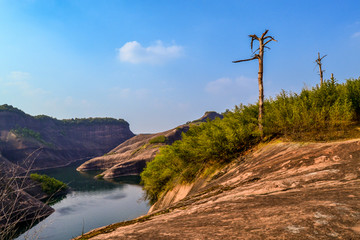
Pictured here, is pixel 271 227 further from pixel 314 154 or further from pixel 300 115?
pixel 300 115

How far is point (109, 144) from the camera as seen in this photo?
15188 centimetres

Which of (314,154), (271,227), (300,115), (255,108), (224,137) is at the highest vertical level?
(255,108)

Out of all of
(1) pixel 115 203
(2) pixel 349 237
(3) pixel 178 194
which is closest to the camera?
(2) pixel 349 237

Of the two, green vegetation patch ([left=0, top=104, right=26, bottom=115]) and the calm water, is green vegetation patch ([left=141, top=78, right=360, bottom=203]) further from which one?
green vegetation patch ([left=0, top=104, right=26, bottom=115])

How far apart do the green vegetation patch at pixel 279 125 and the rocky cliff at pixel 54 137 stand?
64.7 metres

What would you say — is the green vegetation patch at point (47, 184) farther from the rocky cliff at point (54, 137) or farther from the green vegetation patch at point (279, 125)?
the green vegetation patch at point (279, 125)

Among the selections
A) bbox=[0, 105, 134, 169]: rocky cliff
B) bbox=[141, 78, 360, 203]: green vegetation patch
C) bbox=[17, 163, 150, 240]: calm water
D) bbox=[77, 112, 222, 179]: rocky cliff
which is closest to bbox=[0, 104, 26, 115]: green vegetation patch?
bbox=[0, 105, 134, 169]: rocky cliff

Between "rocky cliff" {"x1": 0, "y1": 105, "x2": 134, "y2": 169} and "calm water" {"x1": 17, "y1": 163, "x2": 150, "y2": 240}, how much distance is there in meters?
29.2

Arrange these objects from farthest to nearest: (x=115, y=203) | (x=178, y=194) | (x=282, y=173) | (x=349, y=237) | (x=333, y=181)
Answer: (x=115, y=203)
(x=178, y=194)
(x=282, y=173)
(x=333, y=181)
(x=349, y=237)

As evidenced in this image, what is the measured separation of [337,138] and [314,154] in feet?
8.63

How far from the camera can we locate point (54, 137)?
129 meters

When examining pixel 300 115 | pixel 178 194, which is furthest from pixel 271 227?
pixel 178 194

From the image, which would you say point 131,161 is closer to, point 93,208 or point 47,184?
point 47,184

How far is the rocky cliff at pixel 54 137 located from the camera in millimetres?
90562
